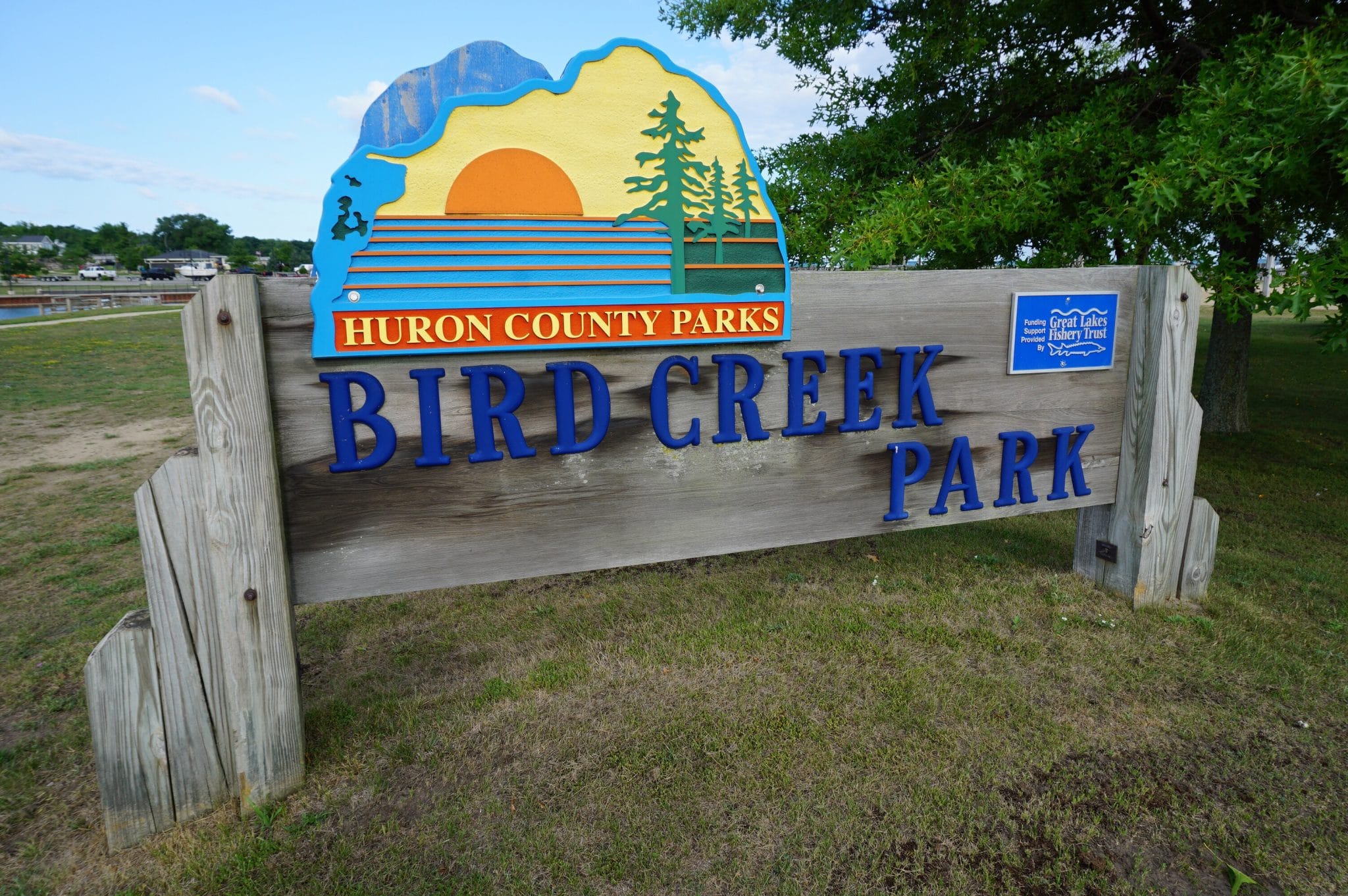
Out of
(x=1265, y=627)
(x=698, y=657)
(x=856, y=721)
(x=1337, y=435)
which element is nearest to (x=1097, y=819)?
(x=856, y=721)

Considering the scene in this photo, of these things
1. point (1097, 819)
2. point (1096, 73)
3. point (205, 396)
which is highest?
point (1096, 73)

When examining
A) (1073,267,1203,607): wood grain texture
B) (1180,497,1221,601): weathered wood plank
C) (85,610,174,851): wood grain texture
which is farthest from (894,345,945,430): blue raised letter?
(85,610,174,851): wood grain texture

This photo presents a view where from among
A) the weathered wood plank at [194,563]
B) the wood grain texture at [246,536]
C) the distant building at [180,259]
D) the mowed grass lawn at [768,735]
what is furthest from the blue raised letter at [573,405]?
the distant building at [180,259]

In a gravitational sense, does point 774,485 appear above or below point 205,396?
below

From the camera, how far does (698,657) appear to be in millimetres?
3447

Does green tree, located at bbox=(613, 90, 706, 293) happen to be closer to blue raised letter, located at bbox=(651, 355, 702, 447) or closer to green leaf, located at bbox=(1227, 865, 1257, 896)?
blue raised letter, located at bbox=(651, 355, 702, 447)

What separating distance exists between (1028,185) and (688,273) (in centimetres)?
307

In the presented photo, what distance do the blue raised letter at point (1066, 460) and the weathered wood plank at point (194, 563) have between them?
356 centimetres

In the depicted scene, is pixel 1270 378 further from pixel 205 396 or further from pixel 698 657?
pixel 205 396

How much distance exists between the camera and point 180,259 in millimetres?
108375

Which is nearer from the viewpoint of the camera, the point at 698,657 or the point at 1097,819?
the point at 1097,819

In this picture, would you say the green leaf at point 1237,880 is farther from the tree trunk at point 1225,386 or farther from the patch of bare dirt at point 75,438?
the patch of bare dirt at point 75,438

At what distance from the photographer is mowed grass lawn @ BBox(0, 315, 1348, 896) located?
2.29 meters

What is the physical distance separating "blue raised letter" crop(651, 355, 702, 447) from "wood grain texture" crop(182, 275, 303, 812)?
130cm
